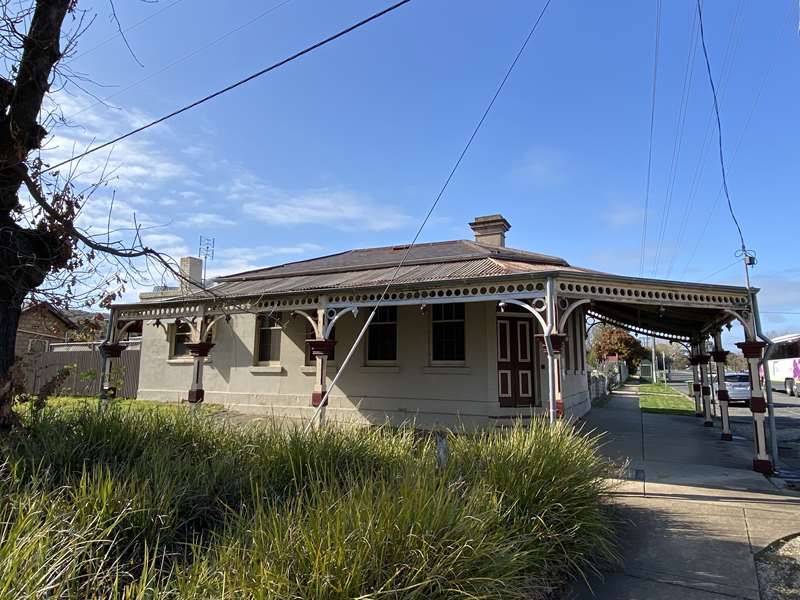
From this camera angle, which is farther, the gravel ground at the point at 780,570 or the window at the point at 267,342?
the window at the point at 267,342

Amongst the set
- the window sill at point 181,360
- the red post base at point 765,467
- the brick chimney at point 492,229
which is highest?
the brick chimney at point 492,229

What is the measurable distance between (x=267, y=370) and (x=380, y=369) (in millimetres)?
3925

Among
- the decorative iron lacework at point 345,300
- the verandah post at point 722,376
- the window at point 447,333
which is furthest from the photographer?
the window at point 447,333

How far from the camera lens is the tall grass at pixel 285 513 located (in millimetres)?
2795

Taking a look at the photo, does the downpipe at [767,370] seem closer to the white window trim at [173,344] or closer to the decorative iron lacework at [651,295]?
the decorative iron lacework at [651,295]

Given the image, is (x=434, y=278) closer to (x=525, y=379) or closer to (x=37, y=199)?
(x=525, y=379)

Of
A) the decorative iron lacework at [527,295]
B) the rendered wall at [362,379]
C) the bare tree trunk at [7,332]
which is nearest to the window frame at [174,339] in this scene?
the rendered wall at [362,379]

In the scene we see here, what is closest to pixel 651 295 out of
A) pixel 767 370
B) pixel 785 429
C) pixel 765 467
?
pixel 767 370

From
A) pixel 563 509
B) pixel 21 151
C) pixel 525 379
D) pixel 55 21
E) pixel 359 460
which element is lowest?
pixel 563 509

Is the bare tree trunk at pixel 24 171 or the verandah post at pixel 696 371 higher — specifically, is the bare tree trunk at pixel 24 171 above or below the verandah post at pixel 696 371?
above

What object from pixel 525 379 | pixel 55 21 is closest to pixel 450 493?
pixel 55 21

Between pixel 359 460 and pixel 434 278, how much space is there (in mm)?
5741

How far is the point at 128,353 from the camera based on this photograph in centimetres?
2147

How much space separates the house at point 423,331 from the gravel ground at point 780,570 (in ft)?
12.0
